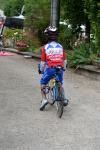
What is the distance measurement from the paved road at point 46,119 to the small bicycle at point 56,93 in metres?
0.18

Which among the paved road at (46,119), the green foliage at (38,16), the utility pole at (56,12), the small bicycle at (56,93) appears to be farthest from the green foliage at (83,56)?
the green foliage at (38,16)

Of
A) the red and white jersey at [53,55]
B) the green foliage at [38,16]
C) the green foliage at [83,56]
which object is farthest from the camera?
the green foliage at [38,16]

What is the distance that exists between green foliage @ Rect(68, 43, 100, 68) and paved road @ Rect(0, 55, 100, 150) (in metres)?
1.67

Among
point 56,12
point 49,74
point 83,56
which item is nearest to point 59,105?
point 49,74

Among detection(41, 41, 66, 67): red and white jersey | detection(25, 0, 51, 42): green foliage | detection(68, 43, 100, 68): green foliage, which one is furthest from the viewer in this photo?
detection(25, 0, 51, 42): green foliage

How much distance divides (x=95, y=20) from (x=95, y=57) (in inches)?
48.3

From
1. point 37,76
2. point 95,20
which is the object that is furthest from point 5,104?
point 95,20

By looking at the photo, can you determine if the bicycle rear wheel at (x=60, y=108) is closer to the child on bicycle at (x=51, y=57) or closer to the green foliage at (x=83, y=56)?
the child on bicycle at (x=51, y=57)

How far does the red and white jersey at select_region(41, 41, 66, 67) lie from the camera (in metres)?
10.8

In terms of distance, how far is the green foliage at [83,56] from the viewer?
57.5 ft

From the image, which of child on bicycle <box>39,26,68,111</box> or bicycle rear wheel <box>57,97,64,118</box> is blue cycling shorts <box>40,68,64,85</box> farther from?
bicycle rear wheel <box>57,97,64,118</box>

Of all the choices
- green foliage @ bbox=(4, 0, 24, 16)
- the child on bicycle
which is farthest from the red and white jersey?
green foliage @ bbox=(4, 0, 24, 16)

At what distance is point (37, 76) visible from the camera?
17.1m

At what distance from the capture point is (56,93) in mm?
10578
